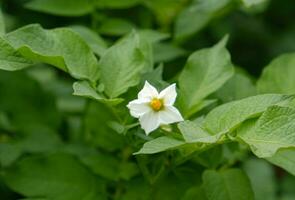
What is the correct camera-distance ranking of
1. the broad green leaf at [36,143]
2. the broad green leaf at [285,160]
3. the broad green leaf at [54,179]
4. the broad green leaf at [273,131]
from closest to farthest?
the broad green leaf at [273,131] → the broad green leaf at [285,160] → the broad green leaf at [54,179] → the broad green leaf at [36,143]

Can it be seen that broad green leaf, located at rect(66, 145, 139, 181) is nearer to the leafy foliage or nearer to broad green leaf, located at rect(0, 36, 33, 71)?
the leafy foliage

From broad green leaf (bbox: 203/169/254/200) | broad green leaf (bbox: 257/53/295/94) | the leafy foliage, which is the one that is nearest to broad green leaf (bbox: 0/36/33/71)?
the leafy foliage

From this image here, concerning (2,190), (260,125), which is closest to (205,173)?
(260,125)

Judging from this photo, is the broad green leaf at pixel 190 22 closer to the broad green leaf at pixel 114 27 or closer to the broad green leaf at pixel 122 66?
the broad green leaf at pixel 114 27

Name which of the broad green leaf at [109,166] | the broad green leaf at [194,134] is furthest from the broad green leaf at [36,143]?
the broad green leaf at [194,134]

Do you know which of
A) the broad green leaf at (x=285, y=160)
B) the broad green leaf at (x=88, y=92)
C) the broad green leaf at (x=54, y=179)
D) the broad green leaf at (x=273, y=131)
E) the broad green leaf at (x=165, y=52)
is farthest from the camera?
the broad green leaf at (x=165, y=52)

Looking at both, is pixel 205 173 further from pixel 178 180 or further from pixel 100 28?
pixel 100 28
